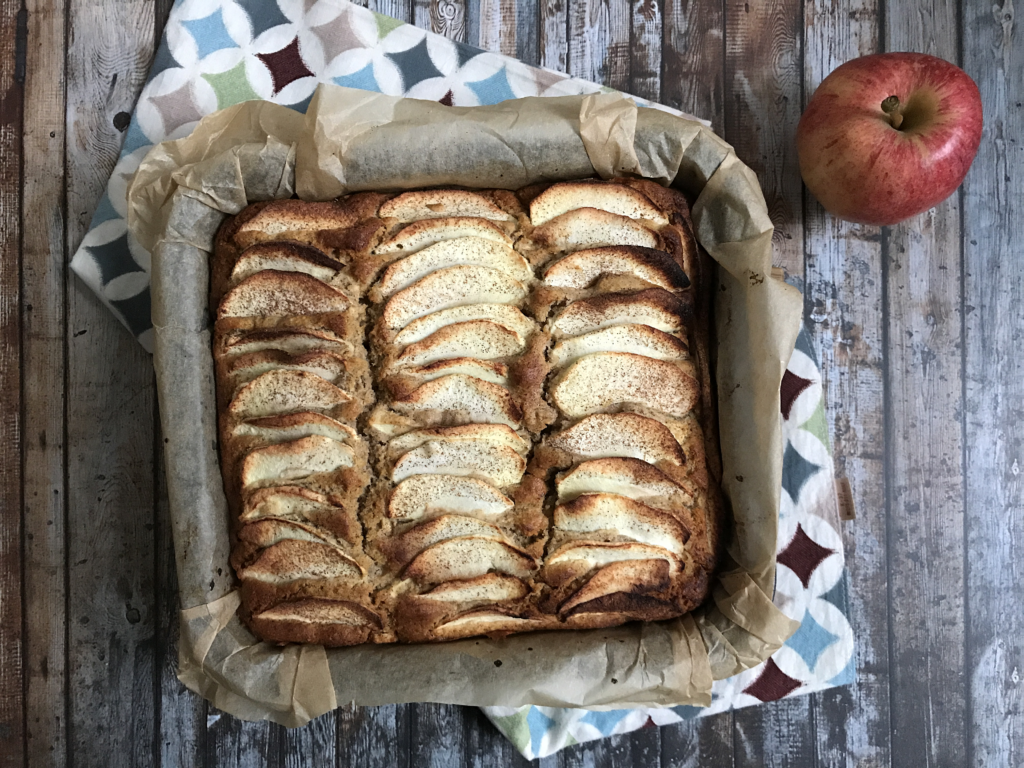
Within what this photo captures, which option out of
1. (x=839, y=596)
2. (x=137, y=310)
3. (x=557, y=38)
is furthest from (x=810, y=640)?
(x=137, y=310)

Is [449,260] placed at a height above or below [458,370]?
above

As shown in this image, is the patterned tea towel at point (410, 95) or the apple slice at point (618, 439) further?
the patterned tea towel at point (410, 95)

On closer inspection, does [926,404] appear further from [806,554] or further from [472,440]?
[472,440]

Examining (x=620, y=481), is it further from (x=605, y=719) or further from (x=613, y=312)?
(x=605, y=719)

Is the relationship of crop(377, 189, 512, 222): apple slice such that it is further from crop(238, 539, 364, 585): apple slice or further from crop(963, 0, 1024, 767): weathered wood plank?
crop(963, 0, 1024, 767): weathered wood plank

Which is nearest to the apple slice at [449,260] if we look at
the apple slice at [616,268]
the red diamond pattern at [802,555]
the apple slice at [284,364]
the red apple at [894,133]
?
the apple slice at [616,268]

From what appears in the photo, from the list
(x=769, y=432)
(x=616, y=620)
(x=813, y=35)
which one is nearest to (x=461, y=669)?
(x=616, y=620)

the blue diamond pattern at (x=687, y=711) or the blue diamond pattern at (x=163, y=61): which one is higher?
the blue diamond pattern at (x=163, y=61)

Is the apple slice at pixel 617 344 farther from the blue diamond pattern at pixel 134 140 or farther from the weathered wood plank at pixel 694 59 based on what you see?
the blue diamond pattern at pixel 134 140
